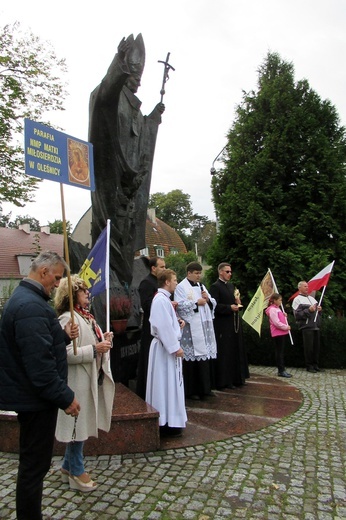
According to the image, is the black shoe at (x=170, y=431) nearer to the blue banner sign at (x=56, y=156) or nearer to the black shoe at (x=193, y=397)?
the black shoe at (x=193, y=397)

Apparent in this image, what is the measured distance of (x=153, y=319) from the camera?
14.4 ft

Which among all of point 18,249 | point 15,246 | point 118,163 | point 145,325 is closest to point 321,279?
point 118,163

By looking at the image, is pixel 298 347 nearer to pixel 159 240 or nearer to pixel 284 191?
pixel 284 191

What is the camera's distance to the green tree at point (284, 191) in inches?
460

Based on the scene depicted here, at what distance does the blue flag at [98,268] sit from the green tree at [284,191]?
27.2ft

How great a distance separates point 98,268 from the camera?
3.90 meters

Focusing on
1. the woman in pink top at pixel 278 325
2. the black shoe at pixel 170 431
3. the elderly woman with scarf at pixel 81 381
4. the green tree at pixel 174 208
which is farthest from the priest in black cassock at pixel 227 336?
the green tree at pixel 174 208

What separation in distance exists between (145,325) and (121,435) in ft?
4.57

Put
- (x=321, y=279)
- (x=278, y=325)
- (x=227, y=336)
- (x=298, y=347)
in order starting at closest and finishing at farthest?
1. (x=227, y=336)
2. (x=278, y=325)
3. (x=321, y=279)
4. (x=298, y=347)

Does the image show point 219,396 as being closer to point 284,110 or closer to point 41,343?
point 41,343

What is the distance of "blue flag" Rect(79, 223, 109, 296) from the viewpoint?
12.6 feet

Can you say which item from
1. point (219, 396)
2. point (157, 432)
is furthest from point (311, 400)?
point (157, 432)

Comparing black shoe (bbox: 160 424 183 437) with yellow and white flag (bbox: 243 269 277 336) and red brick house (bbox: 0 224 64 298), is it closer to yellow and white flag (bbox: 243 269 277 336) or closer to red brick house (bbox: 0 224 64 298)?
yellow and white flag (bbox: 243 269 277 336)

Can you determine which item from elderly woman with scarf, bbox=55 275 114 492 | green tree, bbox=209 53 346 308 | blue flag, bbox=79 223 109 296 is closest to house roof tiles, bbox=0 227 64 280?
green tree, bbox=209 53 346 308
